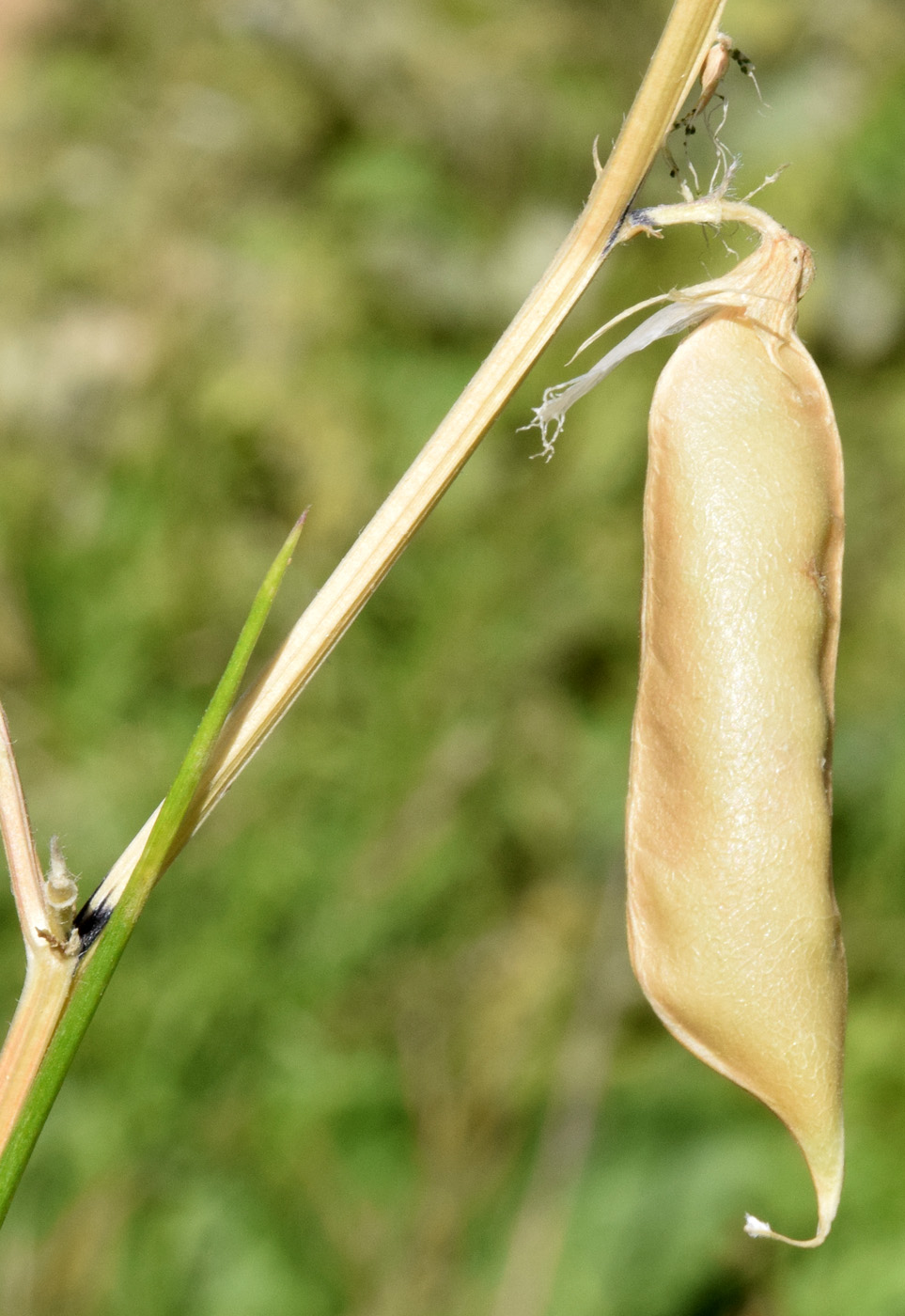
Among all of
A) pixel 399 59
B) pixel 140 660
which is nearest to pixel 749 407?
pixel 140 660

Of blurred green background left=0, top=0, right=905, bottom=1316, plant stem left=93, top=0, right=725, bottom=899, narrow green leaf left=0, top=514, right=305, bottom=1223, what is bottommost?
blurred green background left=0, top=0, right=905, bottom=1316

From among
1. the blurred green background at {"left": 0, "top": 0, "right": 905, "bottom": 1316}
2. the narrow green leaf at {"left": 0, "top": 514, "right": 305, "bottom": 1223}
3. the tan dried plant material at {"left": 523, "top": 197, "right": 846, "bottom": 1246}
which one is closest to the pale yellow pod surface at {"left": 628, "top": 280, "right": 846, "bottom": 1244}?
the tan dried plant material at {"left": 523, "top": 197, "right": 846, "bottom": 1246}

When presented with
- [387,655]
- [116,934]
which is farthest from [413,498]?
[387,655]

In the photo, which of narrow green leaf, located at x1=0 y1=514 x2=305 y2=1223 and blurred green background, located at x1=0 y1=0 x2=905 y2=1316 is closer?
narrow green leaf, located at x1=0 y1=514 x2=305 y2=1223

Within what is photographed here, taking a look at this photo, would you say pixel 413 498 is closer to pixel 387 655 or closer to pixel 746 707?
pixel 746 707

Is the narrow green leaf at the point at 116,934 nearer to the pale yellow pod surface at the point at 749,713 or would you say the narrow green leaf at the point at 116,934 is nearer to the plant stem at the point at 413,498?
the plant stem at the point at 413,498

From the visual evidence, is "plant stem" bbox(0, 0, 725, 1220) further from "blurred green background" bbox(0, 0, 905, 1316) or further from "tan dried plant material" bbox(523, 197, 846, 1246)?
"blurred green background" bbox(0, 0, 905, 1316)

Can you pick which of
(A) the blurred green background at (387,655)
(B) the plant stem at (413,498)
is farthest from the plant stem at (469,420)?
(A) the blurred green background at (387,655)

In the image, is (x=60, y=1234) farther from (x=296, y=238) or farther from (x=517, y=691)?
(x=296, y=238)

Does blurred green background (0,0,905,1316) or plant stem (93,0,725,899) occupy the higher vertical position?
plant stem (93,0,725,899)
